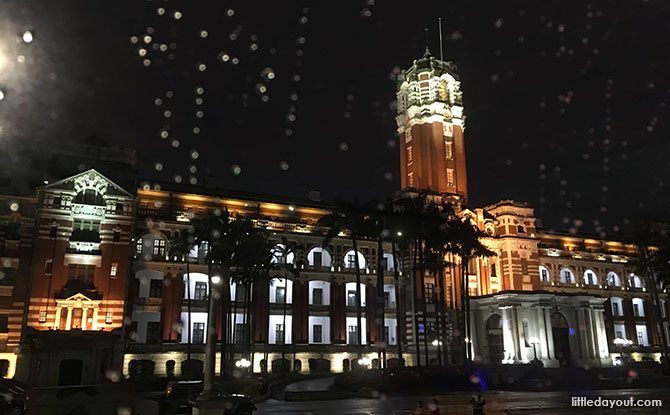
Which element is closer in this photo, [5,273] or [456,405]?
[456,405]

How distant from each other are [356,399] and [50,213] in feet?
122

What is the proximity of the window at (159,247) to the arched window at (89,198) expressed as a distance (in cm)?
768

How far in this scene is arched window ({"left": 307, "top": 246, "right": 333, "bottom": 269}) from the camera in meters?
70.1

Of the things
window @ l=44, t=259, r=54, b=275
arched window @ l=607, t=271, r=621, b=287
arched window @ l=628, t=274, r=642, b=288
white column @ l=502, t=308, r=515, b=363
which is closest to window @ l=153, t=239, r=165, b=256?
window @ l=44, t=259, r=54, b=275

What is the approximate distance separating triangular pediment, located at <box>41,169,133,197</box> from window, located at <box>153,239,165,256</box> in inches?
262

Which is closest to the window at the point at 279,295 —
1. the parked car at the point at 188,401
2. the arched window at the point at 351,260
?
the arched window at the point at 351,260

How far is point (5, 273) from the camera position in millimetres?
53844

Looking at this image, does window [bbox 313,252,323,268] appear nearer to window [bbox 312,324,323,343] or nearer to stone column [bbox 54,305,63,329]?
window [bbox 312,324,323,343]

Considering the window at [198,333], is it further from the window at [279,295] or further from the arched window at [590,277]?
the arched window at [590,277]

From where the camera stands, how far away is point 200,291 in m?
63.3

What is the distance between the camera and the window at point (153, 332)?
59188mm

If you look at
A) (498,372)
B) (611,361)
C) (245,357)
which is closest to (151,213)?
(245,357)

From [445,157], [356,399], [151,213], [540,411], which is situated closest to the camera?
[540,411]

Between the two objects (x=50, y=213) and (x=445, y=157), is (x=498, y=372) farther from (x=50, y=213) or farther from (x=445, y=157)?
(x=50, y=213)
